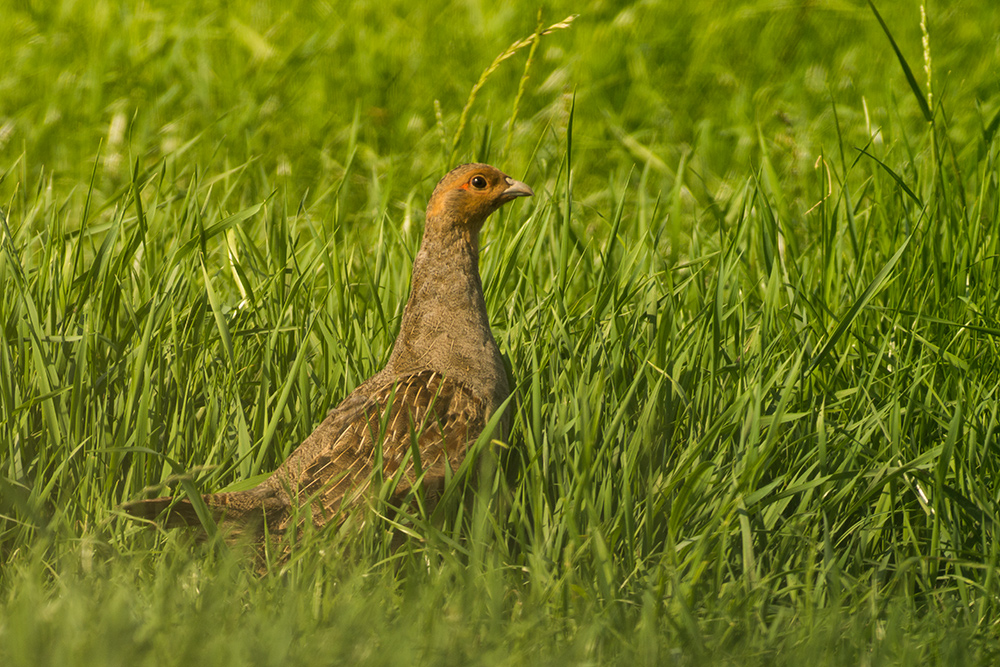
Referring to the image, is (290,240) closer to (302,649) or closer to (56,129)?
(302,649)

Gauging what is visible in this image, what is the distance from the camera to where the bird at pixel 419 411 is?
305cm

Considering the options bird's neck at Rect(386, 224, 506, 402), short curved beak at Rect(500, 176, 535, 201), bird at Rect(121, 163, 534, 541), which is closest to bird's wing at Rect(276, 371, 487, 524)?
bird at Rect(121, 163, 534, 541)

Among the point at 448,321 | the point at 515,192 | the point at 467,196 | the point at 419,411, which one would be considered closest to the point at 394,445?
the point at 419,411

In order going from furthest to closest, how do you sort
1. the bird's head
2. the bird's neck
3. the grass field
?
the bird's head < the bird's neck < the grass field

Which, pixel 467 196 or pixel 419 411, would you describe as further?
pixel 467 196

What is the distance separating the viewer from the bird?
10.0ft

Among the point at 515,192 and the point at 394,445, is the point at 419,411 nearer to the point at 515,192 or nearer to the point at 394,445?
the point at 394,445

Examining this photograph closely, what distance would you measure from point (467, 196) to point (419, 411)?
0.89 m

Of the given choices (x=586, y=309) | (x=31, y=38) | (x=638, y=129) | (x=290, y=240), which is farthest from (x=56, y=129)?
(x=586, y=309)

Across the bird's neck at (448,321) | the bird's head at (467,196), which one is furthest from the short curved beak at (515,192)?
the bird's neck at (448,321)

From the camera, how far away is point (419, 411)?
10.8ft

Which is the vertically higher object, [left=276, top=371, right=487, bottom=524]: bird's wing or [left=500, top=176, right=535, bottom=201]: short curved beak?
[left=500, top=176, right=535, bottom=201]: short curved beak

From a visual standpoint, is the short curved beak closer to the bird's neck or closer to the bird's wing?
the bird's neck

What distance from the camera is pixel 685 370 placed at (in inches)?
139
